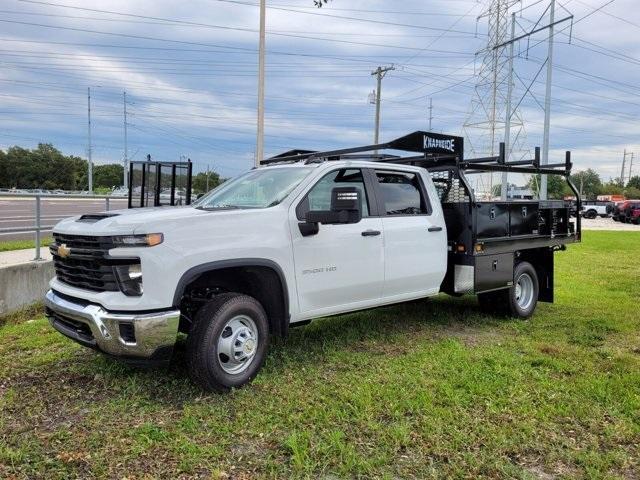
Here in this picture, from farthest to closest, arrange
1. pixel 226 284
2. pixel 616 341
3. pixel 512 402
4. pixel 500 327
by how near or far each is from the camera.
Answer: pixel 500 327 → pixel 616 341 → pixel 226 284 → pixel 512 402

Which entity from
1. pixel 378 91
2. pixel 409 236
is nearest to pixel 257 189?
pixel 409 236

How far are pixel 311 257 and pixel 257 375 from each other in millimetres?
1126

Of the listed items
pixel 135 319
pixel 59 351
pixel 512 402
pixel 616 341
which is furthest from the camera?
pixel 616 341

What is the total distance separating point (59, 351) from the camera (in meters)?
5.58

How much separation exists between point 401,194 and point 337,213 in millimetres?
1548

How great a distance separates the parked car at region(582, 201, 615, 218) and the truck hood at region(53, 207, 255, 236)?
55.4 m

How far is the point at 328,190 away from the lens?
5.37 meters

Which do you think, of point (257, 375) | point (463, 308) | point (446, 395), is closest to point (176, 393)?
point (257, 375)

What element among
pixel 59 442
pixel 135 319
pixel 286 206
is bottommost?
pixel 59 442

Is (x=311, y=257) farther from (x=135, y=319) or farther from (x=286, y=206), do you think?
(x=135, y=319)

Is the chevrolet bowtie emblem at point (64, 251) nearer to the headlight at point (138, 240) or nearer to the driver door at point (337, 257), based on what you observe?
the headlight at point (138, 240)

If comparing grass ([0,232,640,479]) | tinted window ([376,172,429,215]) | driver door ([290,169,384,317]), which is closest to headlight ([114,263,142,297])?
grass ([0,232,640,479])

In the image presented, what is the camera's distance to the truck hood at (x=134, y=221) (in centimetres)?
403

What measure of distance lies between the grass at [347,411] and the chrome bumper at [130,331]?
18.3 inches
